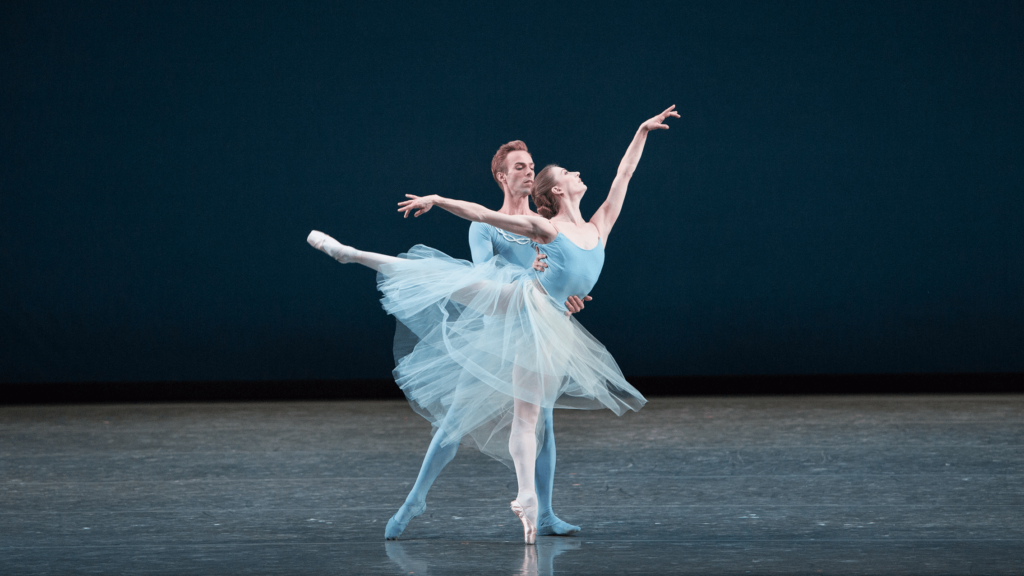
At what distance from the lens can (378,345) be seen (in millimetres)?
6328

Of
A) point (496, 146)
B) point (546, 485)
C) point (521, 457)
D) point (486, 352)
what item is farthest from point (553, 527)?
point (496, 146)

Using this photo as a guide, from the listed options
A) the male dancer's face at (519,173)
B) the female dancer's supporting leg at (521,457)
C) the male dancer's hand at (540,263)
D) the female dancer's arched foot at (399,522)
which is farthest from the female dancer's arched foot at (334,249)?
the female dancer's arched foot at (399,522)

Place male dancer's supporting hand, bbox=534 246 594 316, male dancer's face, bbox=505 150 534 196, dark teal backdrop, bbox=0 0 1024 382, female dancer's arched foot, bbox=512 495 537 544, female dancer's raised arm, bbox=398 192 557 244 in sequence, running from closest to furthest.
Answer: female dancer's raised arm, bbox=398 192 557 244 < female dancer's arched foot, bbox=512 495 537 544 < male dancer's supporting hand, bbox=534 246 594 316 < male dancer's face, bbox=505 150 534 196 < dark teal backdrop, bbox=0 0 1024 382

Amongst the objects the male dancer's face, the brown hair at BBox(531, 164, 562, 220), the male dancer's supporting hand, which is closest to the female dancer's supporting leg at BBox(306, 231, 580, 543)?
the male dancer's supporting hand

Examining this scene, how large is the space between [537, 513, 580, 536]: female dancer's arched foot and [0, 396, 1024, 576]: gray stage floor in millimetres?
73

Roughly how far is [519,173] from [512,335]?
22.9 inches

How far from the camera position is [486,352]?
2.57m

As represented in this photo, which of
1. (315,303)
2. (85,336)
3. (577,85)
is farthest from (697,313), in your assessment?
(85,336)

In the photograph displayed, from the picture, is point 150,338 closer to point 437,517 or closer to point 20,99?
point 20,99

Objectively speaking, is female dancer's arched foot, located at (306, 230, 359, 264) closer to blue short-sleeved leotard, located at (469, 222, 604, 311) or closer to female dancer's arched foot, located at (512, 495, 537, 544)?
blue short-sleeved leotard, located at (469, 222, 604, 311)

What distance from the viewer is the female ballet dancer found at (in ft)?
8.27

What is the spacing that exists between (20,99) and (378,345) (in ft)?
9.16

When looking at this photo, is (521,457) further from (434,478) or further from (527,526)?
(434,478)

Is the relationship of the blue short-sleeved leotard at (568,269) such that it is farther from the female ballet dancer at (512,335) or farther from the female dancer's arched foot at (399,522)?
the female dancer's arched foot at (399,522)
